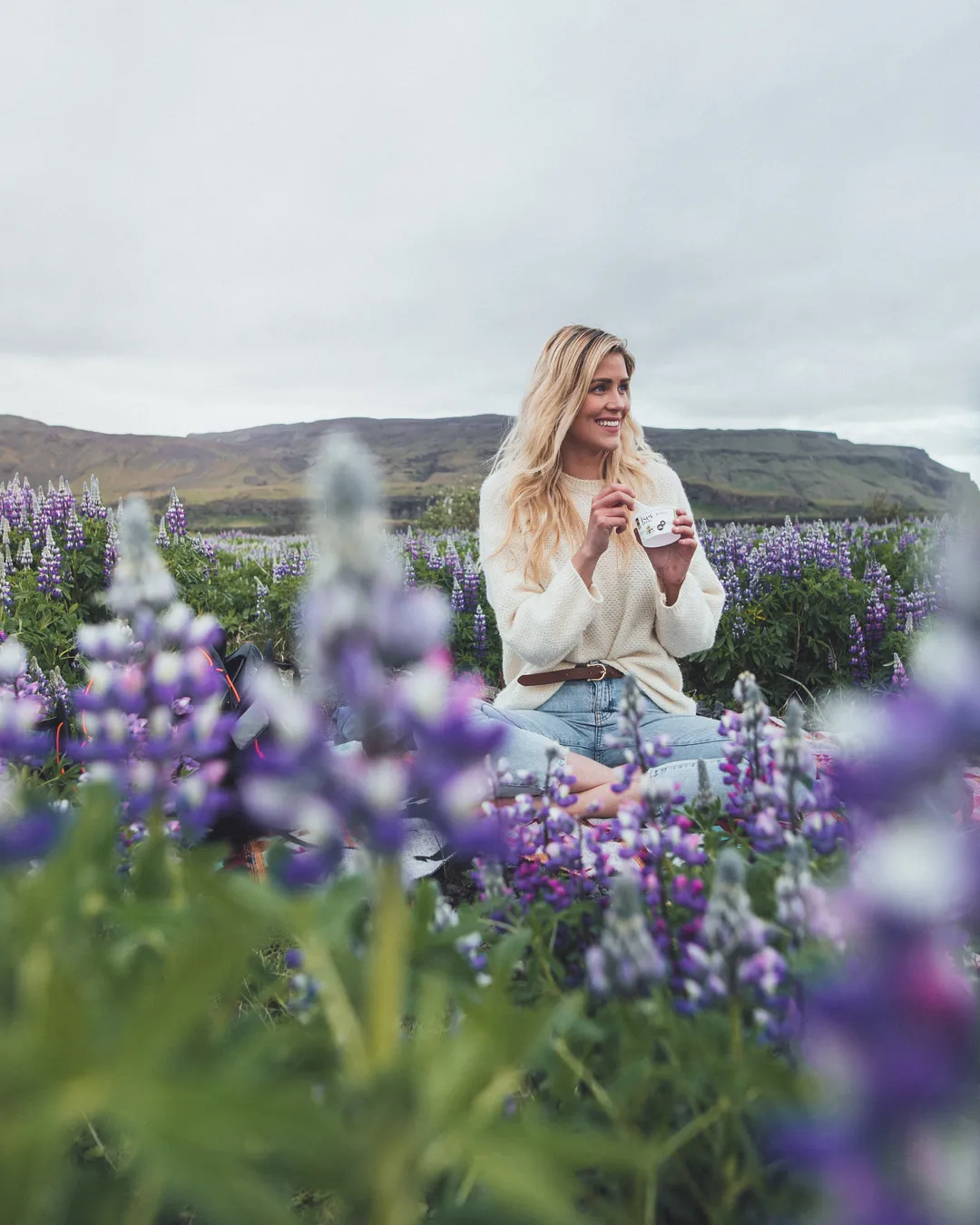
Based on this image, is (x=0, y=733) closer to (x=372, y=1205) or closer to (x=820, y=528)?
(x=372, y=1205)

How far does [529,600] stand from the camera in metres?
4.18

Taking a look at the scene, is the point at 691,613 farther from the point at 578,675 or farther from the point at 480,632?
the point at 480,632

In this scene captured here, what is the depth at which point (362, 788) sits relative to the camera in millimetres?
920

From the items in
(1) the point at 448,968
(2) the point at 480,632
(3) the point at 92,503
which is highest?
(3) the point at 92,503

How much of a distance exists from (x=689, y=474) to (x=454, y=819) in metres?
95.4

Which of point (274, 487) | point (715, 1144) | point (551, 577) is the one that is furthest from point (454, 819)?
point (274, 487)

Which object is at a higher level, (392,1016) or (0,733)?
(0,733)

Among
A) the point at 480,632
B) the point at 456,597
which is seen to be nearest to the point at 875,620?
the point at 480,632

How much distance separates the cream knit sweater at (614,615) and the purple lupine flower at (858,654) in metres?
2.61

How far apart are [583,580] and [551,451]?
2.88 ft

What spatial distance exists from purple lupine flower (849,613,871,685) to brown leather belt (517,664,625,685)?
3.14m

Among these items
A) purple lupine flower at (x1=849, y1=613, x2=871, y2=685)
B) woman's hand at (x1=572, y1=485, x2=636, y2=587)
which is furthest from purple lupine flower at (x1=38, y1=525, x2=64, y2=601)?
purple lupine flower at (x1=849, y1=613, x2=871, y2=685)

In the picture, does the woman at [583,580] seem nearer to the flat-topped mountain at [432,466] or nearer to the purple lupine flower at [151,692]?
the purple lupine flower at [151,692]

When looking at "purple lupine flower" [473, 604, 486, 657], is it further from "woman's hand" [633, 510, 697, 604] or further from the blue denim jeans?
"woman's hand" [633, 510, 697, 604]
